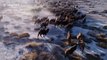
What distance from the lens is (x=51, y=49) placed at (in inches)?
758

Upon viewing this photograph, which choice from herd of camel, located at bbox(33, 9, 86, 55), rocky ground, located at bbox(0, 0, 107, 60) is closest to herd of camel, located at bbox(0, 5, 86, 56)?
herd of camel, located at bbox(33, 9, 86, 55)

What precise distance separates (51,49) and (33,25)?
26.7 feet

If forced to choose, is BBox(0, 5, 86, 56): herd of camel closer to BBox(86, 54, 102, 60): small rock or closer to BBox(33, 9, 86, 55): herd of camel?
BBox(33, 9, 86, 55): herd of camel

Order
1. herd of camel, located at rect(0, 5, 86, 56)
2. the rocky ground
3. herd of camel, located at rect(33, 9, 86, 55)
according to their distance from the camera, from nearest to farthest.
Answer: the rocky ground
herd of camel, located at rect(0, 5, 86, 56)
herd of camel, located at rect(33, 9, 86, 55)

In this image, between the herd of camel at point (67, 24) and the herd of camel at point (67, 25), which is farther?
the herd of camel at point (67, 24)

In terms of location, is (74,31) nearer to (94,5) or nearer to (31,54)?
(31,54)

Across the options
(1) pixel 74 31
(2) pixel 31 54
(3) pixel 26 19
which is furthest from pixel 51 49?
(3) pixel 26 19

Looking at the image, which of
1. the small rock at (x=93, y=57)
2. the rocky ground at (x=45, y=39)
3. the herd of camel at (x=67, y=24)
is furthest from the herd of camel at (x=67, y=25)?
the small rock at (x=93, y=57)

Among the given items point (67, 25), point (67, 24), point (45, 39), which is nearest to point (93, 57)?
point (45, 39)

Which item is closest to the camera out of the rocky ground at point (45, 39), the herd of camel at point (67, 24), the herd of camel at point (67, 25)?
the rocky ground at point (45, 39)

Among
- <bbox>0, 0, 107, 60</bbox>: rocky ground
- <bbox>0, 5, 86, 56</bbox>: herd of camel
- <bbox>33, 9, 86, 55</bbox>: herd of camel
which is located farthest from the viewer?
<bbox>33, 9, 86, 55</bbox>: herd of camel

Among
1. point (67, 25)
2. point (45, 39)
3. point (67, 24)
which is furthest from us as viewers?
point (67, 24)

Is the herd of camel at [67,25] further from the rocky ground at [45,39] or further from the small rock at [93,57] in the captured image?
the small rock at [93,57]

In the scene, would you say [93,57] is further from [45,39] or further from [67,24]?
[67,24]
